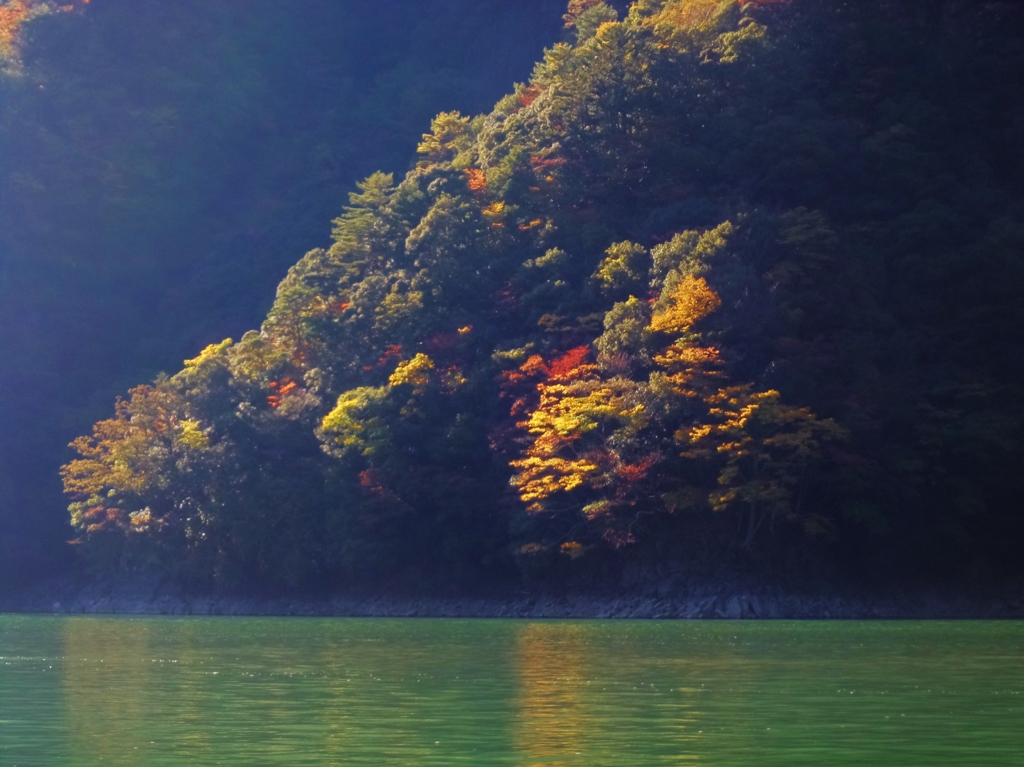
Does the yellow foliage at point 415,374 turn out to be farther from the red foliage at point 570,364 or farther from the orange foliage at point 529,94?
the orange foliage at point 529,94

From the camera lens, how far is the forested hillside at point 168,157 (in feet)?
170

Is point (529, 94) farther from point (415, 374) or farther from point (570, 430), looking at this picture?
point (570, 430)

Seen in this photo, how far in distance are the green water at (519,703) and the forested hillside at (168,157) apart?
32.9 meters

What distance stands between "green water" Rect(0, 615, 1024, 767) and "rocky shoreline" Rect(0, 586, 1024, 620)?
1059 cm

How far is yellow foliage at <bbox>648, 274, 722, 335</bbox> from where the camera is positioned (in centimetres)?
3139

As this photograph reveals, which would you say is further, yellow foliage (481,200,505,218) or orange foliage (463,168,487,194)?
orange foliage (463,168,487,194)

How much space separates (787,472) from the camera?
3103cm

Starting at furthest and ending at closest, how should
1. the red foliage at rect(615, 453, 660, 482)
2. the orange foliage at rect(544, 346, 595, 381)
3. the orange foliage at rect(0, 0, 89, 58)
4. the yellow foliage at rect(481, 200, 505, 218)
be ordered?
the orange foliage at rect(0, 0, 89, 58), the yellow foliage at rect(481, 200, 505, 218), the orange foliage at rect(544, 346, 595, 381), the red foliage at rect(615, 453, 660, 482)

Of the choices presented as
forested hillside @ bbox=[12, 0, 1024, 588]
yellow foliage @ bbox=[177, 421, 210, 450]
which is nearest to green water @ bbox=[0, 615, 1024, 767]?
forested hillside @ bbox=[12, 0, 1024, 588]

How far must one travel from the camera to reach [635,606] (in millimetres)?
31656

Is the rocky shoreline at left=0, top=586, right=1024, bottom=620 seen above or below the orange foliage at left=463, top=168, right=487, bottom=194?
below

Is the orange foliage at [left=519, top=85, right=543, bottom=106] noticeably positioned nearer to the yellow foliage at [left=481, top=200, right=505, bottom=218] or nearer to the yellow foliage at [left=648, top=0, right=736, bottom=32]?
the yellow foliage at [left=648, top=0, right=736, bottom=32]

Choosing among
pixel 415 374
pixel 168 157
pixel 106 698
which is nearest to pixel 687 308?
pixel 415 374

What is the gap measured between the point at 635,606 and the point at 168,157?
1431 inches
